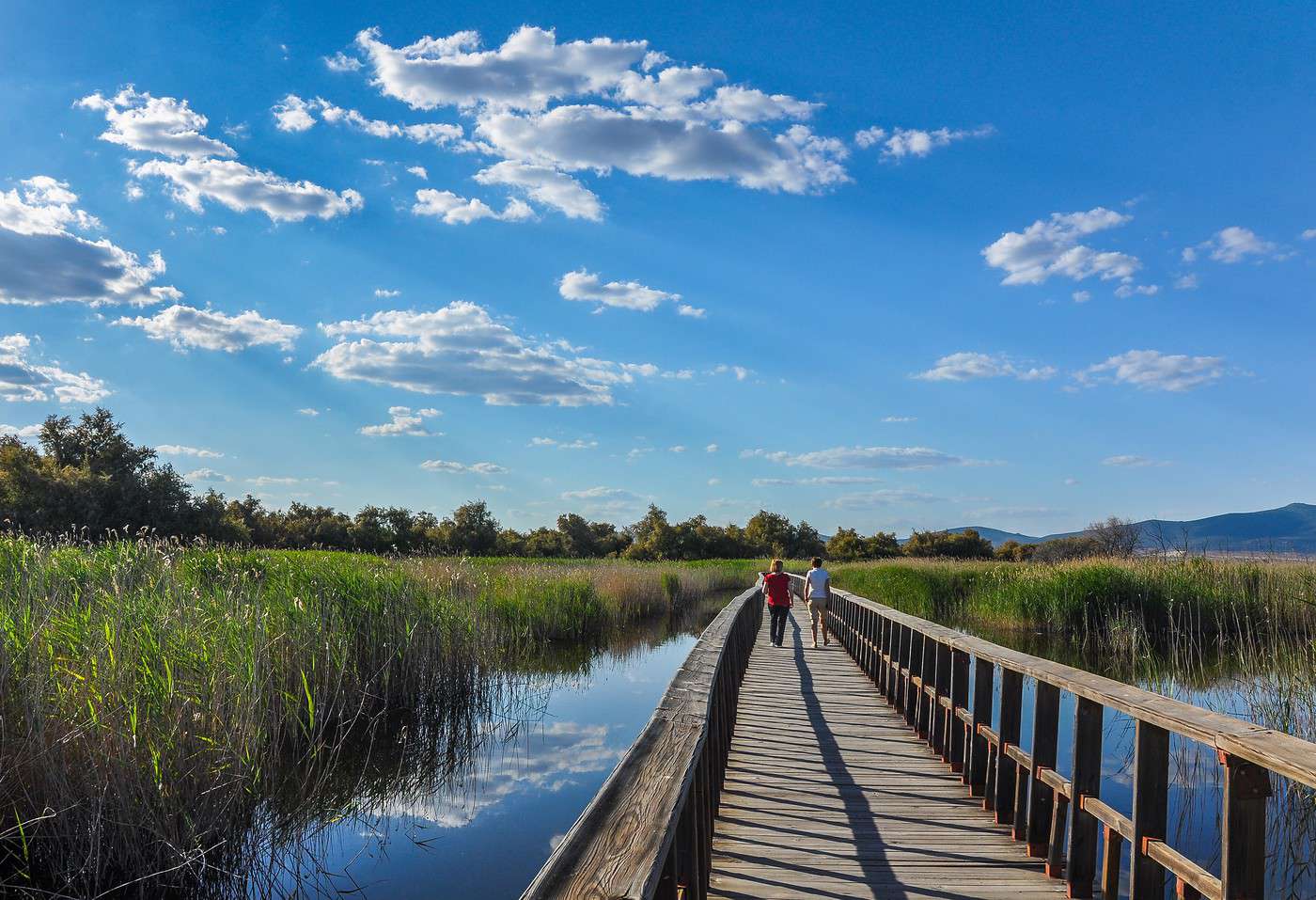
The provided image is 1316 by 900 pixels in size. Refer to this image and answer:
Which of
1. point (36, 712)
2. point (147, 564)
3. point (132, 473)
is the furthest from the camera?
point (132, 473)

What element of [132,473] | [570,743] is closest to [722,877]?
[570,743]

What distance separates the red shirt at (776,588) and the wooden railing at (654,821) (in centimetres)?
892

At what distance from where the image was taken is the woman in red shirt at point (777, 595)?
46.4 feet

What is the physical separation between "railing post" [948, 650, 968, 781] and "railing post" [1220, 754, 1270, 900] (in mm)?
3537

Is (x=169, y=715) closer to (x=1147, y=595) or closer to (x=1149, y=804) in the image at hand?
(x=1149, y=804)

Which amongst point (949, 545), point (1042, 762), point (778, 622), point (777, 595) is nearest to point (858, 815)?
point (1042, 762)

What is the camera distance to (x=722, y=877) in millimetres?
4383

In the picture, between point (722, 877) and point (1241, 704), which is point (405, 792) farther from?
point (1241, 704)

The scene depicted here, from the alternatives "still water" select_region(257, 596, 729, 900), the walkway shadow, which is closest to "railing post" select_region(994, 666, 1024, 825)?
the walkway shadow

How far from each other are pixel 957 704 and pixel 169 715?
5.74 m

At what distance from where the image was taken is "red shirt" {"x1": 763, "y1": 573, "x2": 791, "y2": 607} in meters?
14.1

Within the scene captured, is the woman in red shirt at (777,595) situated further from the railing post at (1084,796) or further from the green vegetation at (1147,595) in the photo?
the railing post at (1084,796)

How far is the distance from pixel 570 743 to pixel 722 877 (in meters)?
7.23

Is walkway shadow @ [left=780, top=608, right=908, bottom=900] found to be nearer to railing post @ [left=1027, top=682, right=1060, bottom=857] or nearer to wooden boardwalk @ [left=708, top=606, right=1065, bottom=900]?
wooden boardwalk @ [left=708, top=606, right=1065, bottom=900]
